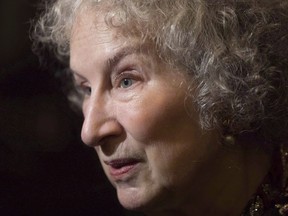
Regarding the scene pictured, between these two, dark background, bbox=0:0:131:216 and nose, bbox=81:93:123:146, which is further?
dark background, bbox=0:0:131:216

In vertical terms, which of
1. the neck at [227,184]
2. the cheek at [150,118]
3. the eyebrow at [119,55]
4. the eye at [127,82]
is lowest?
the neck at [227,184]

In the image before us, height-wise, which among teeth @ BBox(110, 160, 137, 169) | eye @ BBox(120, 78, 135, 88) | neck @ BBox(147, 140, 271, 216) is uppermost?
eye @ BBox(120, 78, 135, 88)

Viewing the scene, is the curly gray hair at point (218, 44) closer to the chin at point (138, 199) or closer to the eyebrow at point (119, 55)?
the eyebrow at point (119, 55)

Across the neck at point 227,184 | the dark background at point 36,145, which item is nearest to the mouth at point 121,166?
the neck at point 227,184

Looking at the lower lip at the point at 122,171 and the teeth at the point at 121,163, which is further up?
the teeth at the point at 121,163

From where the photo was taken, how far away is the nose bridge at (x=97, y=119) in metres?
1.01

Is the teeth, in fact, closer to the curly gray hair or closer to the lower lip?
the lower lip

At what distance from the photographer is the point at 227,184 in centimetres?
106

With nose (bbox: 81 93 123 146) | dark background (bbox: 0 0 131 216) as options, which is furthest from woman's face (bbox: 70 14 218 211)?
dark background (bbox: 0 0 131 216)

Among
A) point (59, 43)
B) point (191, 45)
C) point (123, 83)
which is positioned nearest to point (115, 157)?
point (123, 83)

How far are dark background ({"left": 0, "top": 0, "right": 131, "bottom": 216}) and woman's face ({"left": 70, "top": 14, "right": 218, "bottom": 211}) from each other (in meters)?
0.34

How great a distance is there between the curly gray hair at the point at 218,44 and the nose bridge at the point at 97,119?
13 centimetres

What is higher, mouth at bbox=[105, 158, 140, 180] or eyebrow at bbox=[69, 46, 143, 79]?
eyebrow at bbox=[69, 46, 143, 79]

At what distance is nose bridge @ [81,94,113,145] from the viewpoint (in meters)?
1.01
